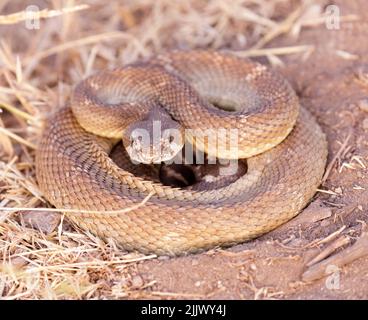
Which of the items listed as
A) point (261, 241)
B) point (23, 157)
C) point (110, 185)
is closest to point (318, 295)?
point (261, 241)

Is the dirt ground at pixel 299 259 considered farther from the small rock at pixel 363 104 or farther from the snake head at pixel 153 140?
the snake head at pixel 153 140

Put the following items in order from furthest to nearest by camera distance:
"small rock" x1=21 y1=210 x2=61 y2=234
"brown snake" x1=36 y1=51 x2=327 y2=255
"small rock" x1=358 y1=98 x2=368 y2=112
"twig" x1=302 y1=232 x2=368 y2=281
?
"small rock" x1=358 y1=98 x2=368 y2=112
"small rock" x1=21 y1=210 x2=61 y2=234
"brown snake" x1=36 y1=51 x2=327 y2=255
"twig" x1=302 y1=232 x2=368 y2=281

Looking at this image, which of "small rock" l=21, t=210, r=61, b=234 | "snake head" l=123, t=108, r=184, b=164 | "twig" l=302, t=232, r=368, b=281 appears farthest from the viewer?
"snake head" l=123, t=108, r=184, b=164

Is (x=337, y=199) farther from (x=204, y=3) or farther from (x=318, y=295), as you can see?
(x=204, y=3)

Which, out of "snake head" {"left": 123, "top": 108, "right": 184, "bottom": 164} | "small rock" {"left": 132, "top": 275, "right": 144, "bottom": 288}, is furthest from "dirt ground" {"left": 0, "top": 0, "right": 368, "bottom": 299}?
"snake head" {"left": 123, "top": 108, "right": 184, "bottom": 164}

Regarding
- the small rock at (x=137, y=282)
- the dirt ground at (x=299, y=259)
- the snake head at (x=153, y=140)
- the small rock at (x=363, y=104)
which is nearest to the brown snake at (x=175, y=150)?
the snake head at (x=153, y=140)

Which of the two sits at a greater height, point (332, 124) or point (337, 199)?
point (332, 124)

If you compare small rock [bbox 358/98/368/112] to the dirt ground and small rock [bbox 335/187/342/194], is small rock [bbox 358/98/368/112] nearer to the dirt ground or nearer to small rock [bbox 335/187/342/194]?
the dirt ground
